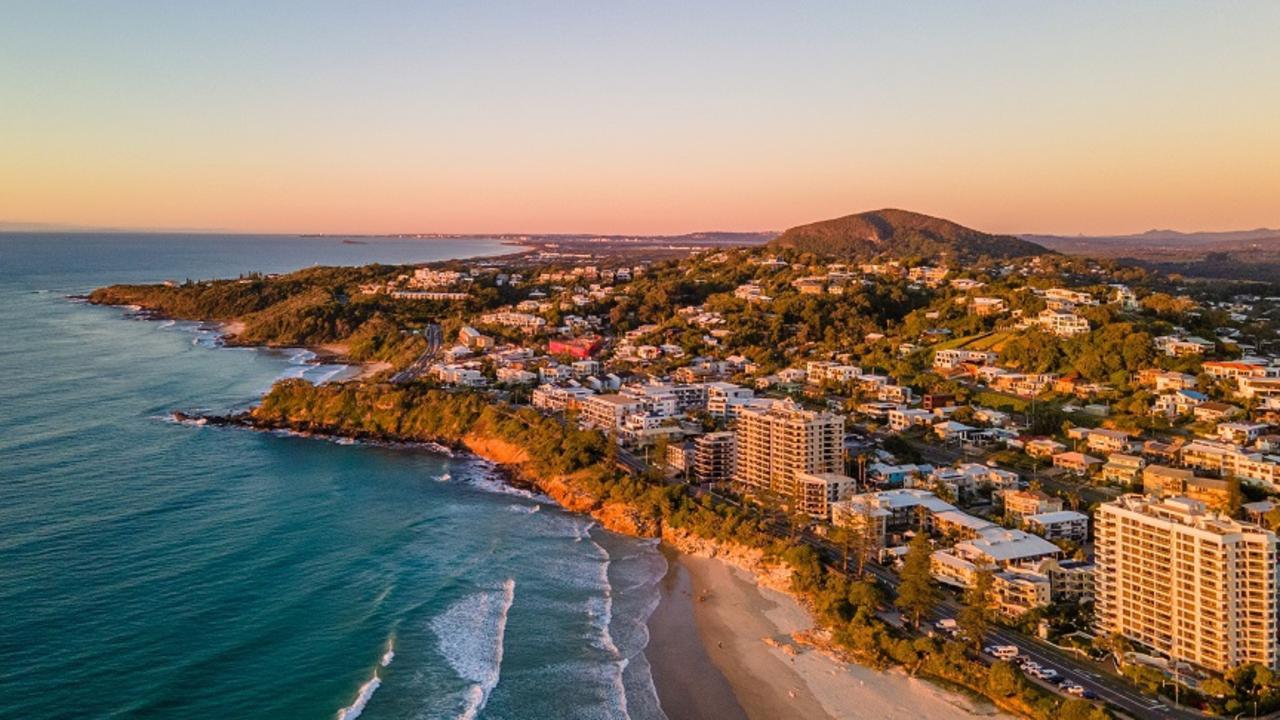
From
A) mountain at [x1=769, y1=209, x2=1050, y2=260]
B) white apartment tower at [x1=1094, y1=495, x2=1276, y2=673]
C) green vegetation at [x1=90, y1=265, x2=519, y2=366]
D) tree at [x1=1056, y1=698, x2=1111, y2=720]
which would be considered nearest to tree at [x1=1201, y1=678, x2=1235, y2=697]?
white apartment tower at [x1=1094, y1=495, x2=1276, y2=673]

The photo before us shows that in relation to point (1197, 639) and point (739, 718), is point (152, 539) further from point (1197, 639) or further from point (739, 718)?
point (1197, 639)

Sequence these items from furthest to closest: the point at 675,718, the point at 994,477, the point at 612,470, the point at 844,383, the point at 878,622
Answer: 1. the point at 844,383
2. the point at 612,470
3. the point at 994,477
4. the point at 878,622
5. the point at 675,718

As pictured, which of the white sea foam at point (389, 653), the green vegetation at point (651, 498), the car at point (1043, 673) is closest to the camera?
the car at point (1043, 673)

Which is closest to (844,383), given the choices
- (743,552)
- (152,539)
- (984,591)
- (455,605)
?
(743,552)

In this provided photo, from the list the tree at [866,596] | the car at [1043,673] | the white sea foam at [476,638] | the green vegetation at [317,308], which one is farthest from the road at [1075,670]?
the green vegetation at [317,308]

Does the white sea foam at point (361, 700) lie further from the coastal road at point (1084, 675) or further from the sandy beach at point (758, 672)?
the coastal road at point (1084, 675)

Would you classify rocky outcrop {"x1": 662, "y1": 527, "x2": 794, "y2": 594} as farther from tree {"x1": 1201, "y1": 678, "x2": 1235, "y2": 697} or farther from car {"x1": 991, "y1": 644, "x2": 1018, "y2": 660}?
tree {"x1": 1201, "y1": 678, "x2": 1235, "y2": 697}
